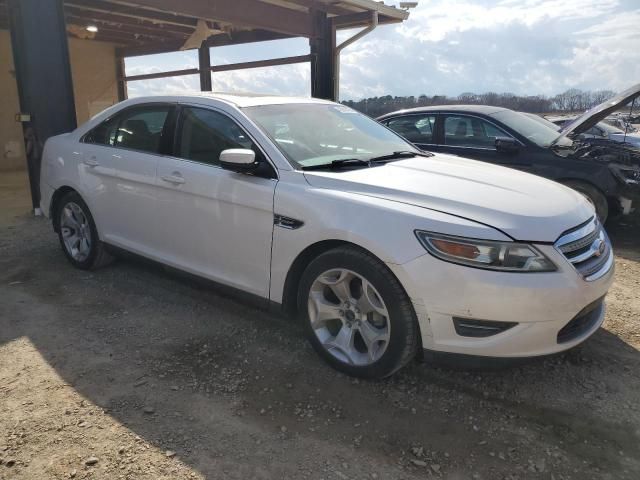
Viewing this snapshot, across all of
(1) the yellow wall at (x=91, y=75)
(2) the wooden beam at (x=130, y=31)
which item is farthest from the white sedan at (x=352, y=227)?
(1) the yellow wall at (x=91, y=75)

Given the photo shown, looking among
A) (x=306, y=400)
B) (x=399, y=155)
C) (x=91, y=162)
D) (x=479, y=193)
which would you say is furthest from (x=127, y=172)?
(x=479, y=193)

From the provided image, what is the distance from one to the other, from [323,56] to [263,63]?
204 cm

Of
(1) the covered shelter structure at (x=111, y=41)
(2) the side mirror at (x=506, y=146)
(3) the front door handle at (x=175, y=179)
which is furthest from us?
(1) the covered shelter structure at (x=111, y=41)

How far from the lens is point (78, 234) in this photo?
16.1ft

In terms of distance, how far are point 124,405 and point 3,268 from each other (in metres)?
3.10

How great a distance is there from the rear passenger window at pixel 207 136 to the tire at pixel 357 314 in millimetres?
1003

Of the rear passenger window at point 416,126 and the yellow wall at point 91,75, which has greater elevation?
the yellow wall at point 91,75

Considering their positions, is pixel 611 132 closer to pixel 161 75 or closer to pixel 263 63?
pixel 263 63

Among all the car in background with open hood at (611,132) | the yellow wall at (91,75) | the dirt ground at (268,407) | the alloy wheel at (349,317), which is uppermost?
the yellow wall at (91,75)

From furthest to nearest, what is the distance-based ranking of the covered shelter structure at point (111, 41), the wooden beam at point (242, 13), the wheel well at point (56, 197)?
the wooden beam at point (242, 13)
the covered shelter structure at point (111, 41)
the wheel well at point (56, 197)

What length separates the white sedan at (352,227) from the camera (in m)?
2.58

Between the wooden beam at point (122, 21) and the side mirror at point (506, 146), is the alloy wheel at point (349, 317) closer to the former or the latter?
the side mirror at point (506, 146)

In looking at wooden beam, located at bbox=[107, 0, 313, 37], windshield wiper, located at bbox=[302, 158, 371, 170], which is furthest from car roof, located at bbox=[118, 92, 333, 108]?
wooden beam, located at bbox=[107, 0, 313, 37]

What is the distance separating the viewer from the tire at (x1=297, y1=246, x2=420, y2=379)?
2740 mm
